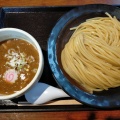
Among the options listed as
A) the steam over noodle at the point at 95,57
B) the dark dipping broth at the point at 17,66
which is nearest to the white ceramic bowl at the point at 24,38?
the dark dipping broth at the point at 17,66

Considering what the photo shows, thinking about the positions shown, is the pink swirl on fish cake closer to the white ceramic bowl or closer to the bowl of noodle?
the white ceramic bowl

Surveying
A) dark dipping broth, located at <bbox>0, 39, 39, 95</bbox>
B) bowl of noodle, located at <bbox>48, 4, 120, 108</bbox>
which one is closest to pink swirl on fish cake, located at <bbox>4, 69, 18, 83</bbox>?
dark dipping broth, located at <bbox>0, 39, 39, 95</bbox>

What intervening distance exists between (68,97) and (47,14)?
0.54 m

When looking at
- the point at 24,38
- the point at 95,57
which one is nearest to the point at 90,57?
the point at 95,57

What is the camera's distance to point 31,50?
1.24 metres

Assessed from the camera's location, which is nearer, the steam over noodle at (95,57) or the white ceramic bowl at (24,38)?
the white ceramic bowl at (24,38)

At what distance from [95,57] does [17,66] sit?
403 mm

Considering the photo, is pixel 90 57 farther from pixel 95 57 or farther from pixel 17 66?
pixel 17 66

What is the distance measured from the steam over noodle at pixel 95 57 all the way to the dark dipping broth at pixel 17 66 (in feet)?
0.61

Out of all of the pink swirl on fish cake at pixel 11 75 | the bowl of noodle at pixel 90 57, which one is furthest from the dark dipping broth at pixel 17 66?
the bowl of noodle at pixel 90 57

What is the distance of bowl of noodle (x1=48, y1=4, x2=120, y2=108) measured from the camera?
3.98 ft

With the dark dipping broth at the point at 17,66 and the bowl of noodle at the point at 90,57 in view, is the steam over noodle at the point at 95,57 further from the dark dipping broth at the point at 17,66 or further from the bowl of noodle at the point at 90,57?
the dark dipping broth at the point at 17,66

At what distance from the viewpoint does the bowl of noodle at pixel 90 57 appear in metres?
1.21

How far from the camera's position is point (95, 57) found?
1256mm
